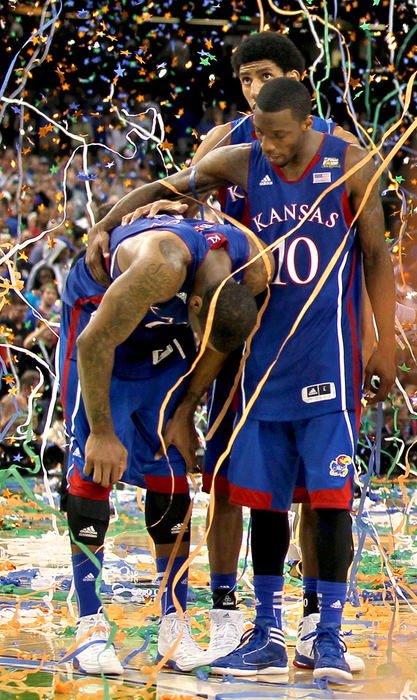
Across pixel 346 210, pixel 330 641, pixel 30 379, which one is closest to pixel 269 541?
pixel 330 641

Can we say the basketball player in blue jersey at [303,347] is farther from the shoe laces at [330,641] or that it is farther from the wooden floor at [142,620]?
the wooden floor at [142,620]

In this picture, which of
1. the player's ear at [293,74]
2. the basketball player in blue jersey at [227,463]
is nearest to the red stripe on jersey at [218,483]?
the basketball player in blue jersey at [227,463]

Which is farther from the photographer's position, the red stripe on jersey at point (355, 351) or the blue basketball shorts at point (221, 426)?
the blue basketball shorts at point (221, 426)

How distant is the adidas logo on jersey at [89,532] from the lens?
2.89m

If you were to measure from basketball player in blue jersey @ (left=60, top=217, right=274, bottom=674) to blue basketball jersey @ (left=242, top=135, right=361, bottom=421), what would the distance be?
0.33ft

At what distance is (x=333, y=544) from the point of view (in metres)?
2.76

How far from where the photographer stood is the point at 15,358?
664 centimetres

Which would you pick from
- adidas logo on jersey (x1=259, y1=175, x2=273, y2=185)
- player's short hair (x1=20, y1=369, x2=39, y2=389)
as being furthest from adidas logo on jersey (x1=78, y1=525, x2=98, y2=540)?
player's short hair (x1=20, y1=369, x2=39, y2=389)

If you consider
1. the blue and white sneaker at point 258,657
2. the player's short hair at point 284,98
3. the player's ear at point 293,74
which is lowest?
the blue and white sneaker at point 258,657

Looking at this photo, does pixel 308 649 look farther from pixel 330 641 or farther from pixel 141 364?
pixel 141 364

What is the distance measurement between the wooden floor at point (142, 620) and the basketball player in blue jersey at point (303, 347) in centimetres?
17

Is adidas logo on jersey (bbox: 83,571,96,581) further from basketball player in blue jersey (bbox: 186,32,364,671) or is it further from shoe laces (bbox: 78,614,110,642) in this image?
basketball player in blue jersey (bbox: 186,32,364,671)

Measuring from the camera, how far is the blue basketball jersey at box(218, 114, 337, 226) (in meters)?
3.02

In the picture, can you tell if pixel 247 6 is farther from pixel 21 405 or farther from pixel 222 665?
pixel 222 665
